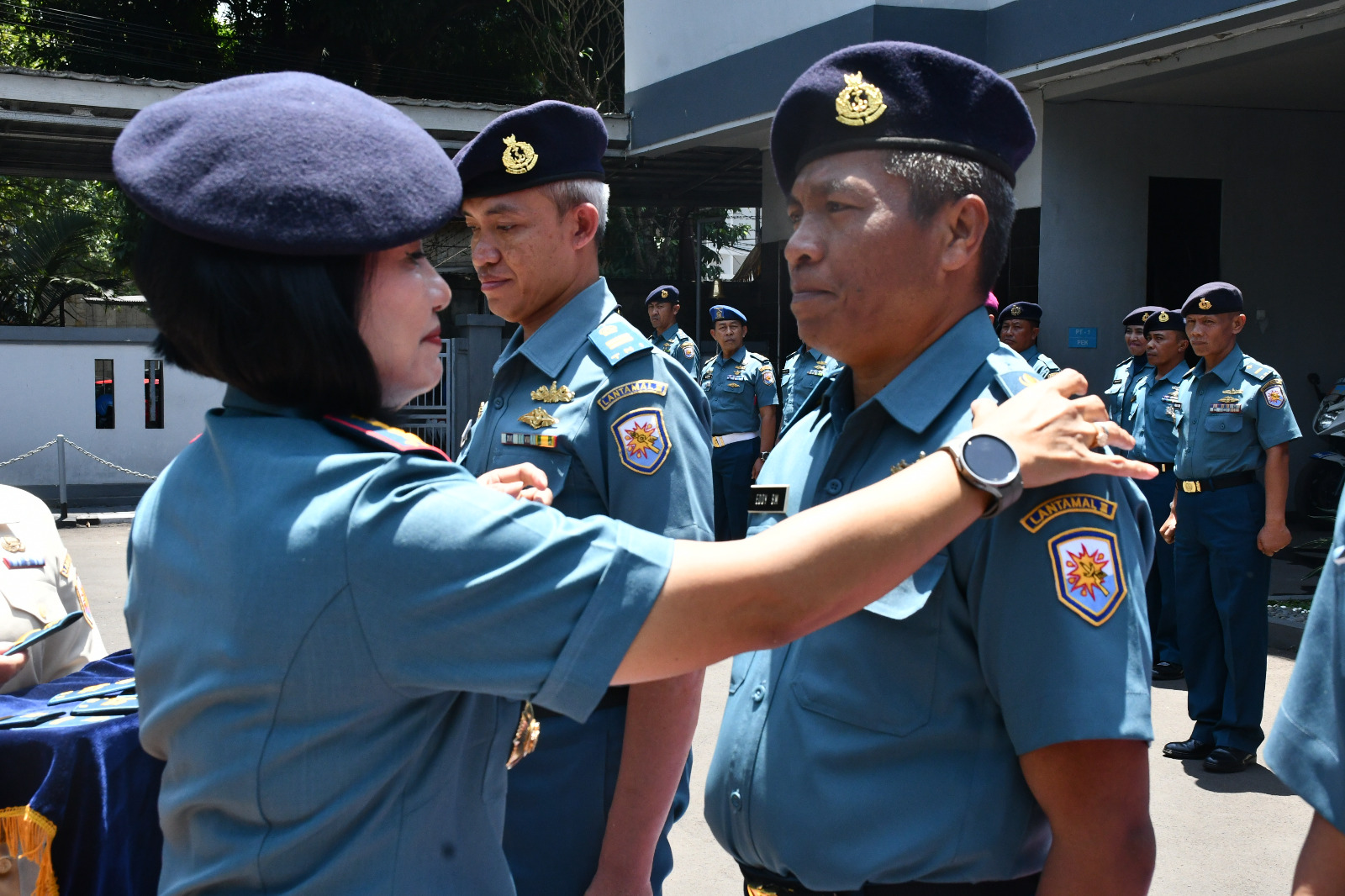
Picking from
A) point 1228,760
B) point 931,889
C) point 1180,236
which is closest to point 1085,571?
point 931,889

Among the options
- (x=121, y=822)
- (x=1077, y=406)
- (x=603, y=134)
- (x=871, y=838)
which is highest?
(x=603, y=134)

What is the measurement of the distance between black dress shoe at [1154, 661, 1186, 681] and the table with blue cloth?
5.82 meters

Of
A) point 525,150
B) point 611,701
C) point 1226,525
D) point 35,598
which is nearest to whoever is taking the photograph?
point 611,701

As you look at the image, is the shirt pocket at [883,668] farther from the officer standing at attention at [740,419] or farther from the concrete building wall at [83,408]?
the concrete building wall at [83,408]

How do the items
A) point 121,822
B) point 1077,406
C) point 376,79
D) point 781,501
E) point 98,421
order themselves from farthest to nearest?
point 376,79
point 98,421
point 121,822
point 781,501
point 1077,406

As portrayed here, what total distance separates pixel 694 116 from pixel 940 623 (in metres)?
11.5

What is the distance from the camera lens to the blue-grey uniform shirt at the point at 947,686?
134 cm

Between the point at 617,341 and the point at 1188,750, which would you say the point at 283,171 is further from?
the point at 1188,750

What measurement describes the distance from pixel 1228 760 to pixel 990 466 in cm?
455

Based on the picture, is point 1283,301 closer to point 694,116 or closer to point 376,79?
point 694,116

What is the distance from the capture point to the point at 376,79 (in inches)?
717

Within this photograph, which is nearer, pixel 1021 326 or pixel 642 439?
pixel 642 439

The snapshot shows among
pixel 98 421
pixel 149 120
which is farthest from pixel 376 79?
pixel 149 120

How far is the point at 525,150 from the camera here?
234 cm
